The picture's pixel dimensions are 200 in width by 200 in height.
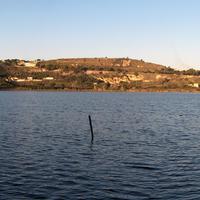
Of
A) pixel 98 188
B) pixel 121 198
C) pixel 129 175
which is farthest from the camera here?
pixel 129 175

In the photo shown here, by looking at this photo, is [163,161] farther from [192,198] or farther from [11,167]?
[11,167]

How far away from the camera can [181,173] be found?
1405 inches

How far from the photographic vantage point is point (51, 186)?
3072 centimetres

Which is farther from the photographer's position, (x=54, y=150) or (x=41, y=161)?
(x=54, y=150)

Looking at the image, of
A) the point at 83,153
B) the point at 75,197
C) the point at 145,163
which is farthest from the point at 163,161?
the point at 75,197

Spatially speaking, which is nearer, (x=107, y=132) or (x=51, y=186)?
(x=51, y=186)

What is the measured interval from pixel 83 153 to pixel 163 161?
9270 millimetres

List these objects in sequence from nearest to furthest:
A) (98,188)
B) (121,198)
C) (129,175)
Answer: (121,198)
(98,188)
(129,175)

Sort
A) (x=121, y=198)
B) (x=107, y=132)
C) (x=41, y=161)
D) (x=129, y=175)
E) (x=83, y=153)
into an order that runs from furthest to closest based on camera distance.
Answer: (x=107, y=132), (x=83, y=153), (x=41, y=161), (x=129, y=175), (x=121, y=198)

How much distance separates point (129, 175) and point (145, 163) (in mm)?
5434

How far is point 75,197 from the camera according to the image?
28297 mm

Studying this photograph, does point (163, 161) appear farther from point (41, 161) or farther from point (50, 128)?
point (50, 128)

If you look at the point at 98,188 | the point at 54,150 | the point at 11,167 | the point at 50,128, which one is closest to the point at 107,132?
the point at 50,128

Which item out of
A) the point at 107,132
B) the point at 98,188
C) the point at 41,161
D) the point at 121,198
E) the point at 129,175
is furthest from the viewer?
the point at 107,132
